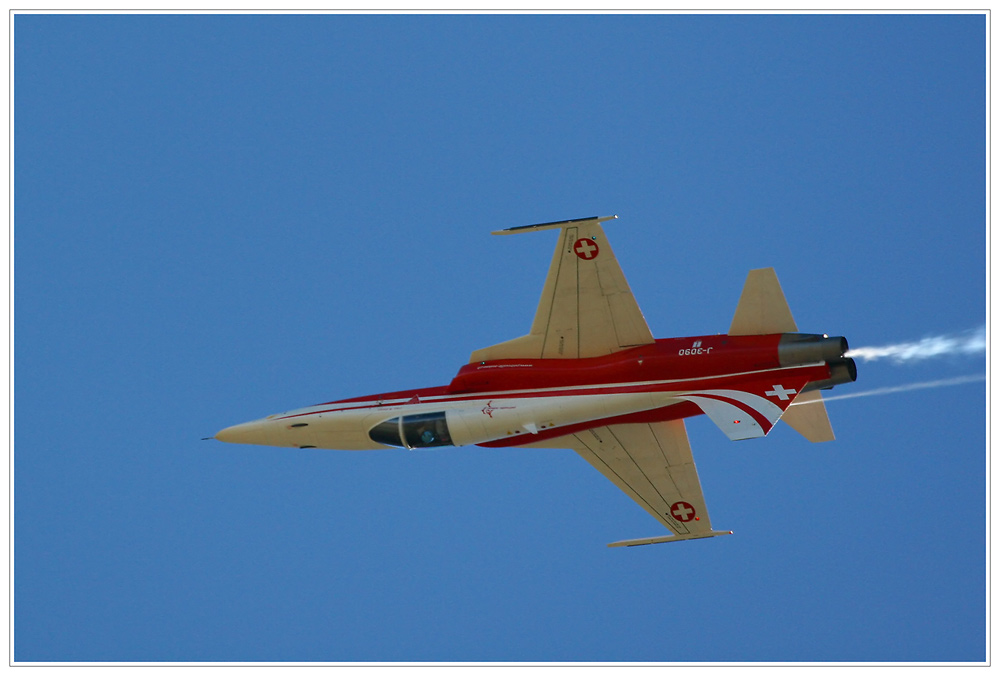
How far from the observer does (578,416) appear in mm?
34125

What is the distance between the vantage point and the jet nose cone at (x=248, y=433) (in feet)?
121

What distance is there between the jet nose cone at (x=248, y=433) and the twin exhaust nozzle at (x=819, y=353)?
41.3ft

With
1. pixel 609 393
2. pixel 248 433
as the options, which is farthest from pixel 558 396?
pixel 248 433

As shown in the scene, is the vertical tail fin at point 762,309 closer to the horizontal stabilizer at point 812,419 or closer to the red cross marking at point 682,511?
the horizontal stabilizer at point 812,419

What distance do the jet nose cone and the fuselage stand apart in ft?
0.08

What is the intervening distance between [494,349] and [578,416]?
2.69 metres

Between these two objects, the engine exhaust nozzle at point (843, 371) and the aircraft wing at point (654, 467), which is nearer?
the engine exhaust nozzle at point (843, 371)

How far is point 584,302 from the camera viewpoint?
34.0m

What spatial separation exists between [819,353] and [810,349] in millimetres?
205

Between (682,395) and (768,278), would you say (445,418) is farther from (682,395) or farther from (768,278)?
(768,278)

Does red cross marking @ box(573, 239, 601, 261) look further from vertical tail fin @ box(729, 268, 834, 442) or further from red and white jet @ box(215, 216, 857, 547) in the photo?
vertical tail fin @ box(729, 268, 834, 442)

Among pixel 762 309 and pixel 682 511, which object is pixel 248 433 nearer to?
pixel 682 511

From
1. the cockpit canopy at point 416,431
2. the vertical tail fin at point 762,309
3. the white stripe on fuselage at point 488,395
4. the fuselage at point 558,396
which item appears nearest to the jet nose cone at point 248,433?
the fuselage at point 558,396
